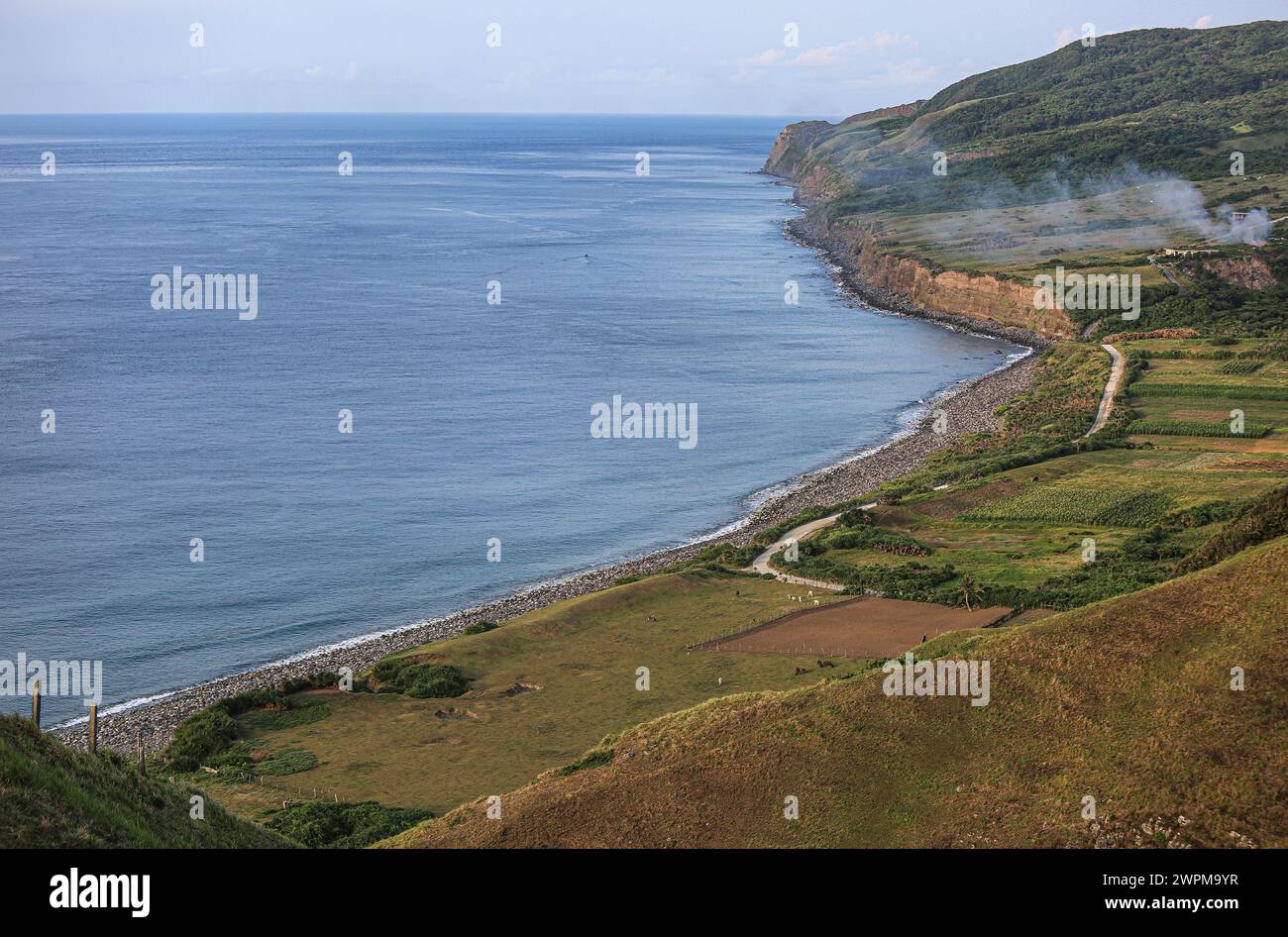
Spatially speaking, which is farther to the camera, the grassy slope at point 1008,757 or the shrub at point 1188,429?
the shrub at point 1188,429

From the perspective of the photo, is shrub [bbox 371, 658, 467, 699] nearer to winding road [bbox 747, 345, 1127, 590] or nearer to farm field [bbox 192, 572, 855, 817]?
farm field [bbox 192, 572, 855, 817]

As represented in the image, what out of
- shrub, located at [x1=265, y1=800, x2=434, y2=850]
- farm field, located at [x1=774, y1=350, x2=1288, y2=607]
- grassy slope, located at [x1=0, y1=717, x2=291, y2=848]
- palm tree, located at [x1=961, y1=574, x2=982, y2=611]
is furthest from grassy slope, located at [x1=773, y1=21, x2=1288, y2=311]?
grassy slope, located at [x1=0, y1=717, x2=291, y2=848]

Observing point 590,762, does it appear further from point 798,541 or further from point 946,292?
point 946,292

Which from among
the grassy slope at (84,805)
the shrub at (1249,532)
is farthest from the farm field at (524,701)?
the shrub at (1249,532)

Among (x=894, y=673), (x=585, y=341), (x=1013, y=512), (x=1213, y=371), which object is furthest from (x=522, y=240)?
(x=894, y=673)

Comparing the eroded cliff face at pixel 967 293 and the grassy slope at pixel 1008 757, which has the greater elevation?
the eroded cliff face at pixel 967 293

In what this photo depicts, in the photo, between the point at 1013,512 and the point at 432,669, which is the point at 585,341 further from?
the point at 432,669

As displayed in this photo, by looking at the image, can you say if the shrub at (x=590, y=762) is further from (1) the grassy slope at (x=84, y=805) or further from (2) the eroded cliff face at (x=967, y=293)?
(2) the eroded cliff face at (x=967, y=293)
